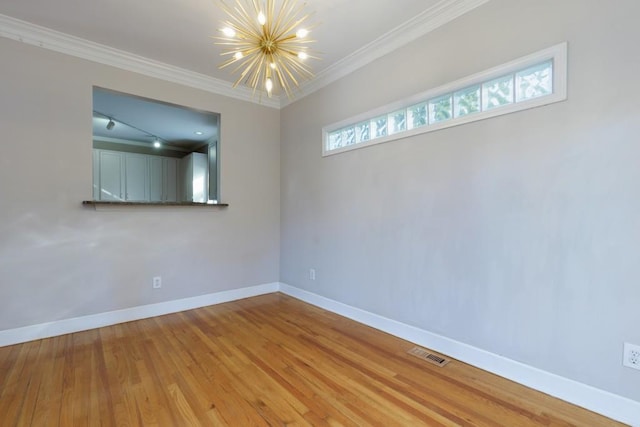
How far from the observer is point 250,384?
1.92 meters

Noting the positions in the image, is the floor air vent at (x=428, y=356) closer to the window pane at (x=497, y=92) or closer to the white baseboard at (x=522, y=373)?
the white baseboard at (x=522, y=373)

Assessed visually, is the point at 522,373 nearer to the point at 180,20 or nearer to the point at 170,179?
the point at 180,20

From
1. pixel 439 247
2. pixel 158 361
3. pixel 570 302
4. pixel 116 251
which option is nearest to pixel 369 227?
pixel 439 247

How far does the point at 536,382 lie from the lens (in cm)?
185

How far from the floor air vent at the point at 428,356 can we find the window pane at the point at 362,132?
1.94 meters

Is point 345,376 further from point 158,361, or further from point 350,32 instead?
point 350,32

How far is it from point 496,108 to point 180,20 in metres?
2.53

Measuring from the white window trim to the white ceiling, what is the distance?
55 cm

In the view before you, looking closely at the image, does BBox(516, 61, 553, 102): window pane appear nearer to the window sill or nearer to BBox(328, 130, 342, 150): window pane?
BBox(328, 130, 342, 150): window pane

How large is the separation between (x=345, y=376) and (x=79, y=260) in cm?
261

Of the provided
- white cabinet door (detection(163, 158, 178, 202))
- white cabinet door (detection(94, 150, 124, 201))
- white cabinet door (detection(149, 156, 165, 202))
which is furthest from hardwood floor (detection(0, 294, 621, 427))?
white cabinet door (detection(163, 158, 178, 202))

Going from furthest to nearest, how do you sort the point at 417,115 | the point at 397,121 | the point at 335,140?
the point at 335,140 → the point at 397,121 → the point at 417,115

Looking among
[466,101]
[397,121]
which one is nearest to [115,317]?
[397,121]

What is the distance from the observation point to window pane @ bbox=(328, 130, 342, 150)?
3299mm
